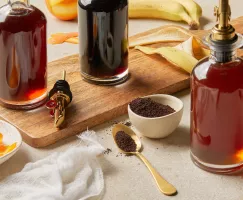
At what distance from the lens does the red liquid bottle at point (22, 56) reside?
1.46 m

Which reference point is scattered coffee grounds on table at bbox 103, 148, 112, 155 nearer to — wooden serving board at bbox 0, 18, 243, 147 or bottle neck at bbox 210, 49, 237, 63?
wooden serving board at bbox 0, 18, 243, 147

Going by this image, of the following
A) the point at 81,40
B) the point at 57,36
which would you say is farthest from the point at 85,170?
the point at 57,36

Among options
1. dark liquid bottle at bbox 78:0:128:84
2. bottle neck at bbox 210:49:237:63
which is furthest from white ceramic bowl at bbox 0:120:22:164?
bottle neck at bbox 210:49:237:63

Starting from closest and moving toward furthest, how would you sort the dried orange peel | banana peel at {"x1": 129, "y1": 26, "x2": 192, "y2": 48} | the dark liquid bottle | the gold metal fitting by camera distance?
the gold metal fitting < the dried orange peel < the dark liquid bottle < banana peel at {"x1": 129, "y1": 26, "x2": 192, "y2": 48}

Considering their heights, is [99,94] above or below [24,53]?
below

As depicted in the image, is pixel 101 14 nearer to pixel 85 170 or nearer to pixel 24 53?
pixel 24 53

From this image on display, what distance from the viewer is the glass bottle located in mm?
1234

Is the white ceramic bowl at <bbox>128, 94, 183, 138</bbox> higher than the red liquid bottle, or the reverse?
the red liquid bottle

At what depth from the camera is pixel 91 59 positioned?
1614 mm

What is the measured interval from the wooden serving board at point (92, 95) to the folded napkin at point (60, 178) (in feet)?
0.30

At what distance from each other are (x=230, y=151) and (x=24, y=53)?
0.46 metres

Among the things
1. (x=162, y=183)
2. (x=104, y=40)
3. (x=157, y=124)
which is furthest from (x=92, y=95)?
(x=162, y=183)

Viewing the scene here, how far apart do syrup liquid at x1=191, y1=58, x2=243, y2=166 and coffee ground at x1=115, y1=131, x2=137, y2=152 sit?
136mm

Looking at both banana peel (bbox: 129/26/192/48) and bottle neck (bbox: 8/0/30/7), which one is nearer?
bottle neck (bbox: 8/0/30/7)
